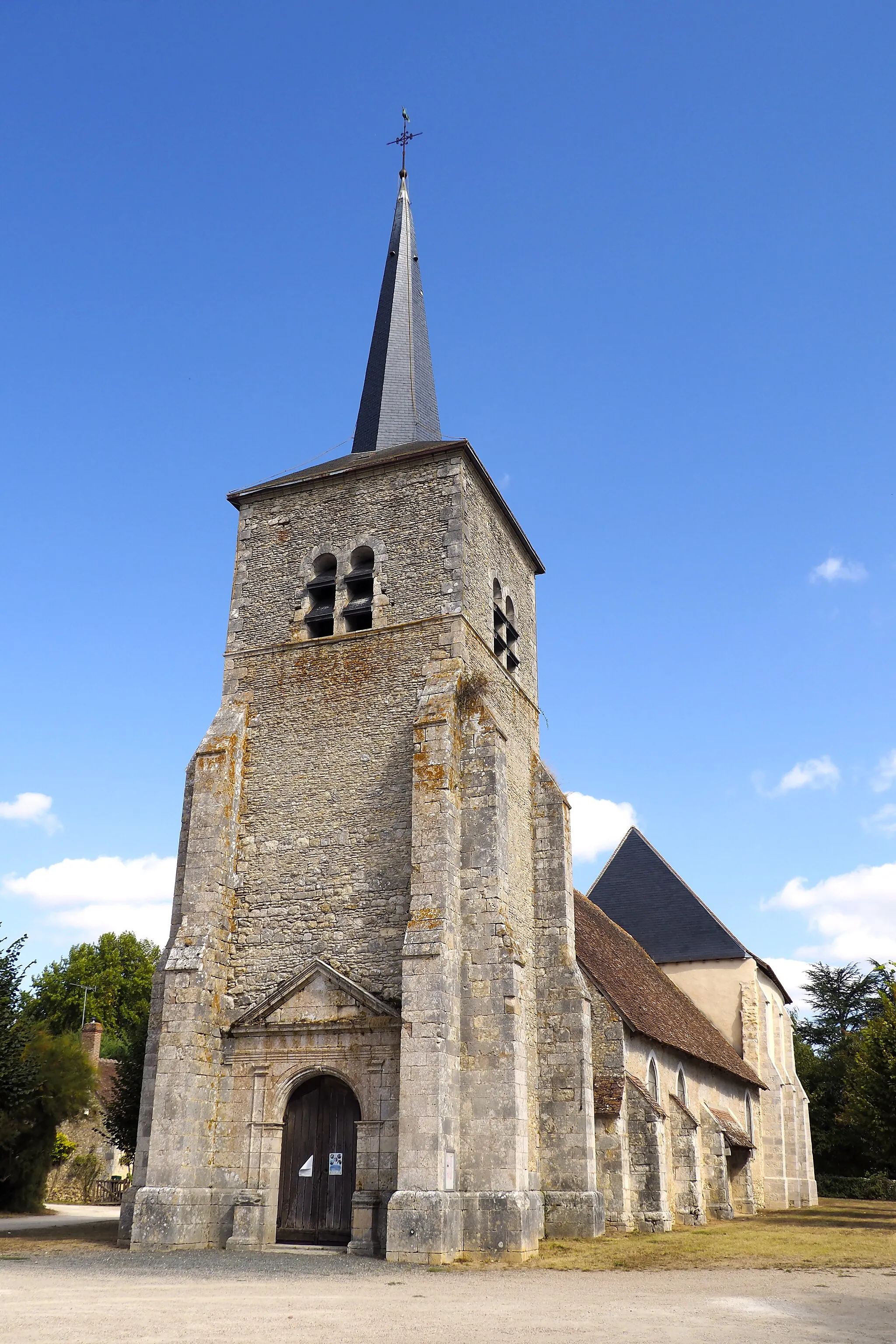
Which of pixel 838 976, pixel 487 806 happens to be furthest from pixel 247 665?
pixel 838 976

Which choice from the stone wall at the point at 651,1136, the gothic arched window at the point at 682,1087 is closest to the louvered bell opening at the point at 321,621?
the stone wall at the point at 651,1136

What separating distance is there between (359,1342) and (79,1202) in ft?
84.7

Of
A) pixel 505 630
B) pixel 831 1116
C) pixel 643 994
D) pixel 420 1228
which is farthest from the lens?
pixel 831 1116

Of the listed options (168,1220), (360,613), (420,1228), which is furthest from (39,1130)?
(360,613)

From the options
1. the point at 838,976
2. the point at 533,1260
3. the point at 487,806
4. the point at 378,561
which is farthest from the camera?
the point at 838,976

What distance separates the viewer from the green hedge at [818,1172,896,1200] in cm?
3281

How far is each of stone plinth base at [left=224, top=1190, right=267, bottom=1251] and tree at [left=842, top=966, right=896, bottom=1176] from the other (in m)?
11.9

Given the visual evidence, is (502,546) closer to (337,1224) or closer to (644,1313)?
(337,1224)

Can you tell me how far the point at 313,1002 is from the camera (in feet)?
44.0

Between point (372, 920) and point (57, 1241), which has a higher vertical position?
point (372, 920)

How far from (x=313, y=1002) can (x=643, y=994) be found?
8737 mm

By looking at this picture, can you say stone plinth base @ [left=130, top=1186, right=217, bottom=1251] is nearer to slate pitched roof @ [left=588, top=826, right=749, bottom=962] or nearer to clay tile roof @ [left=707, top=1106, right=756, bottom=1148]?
clay tile roof @ [left=707, top=1106, right=756, bottom=1148]

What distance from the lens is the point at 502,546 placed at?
706 inches

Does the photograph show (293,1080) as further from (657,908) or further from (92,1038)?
(92,1038)
